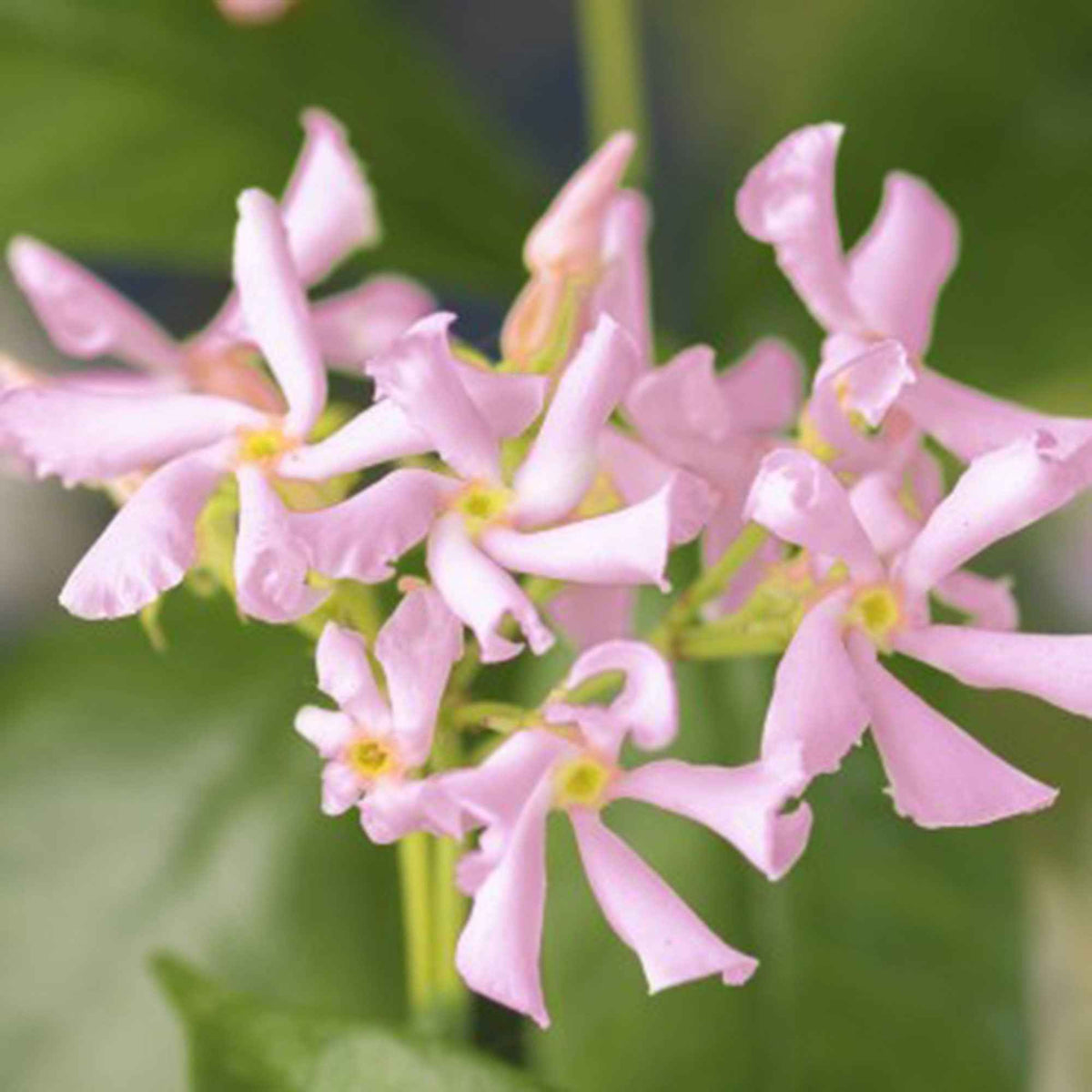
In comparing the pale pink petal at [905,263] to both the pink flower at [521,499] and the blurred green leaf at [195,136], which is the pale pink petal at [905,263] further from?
the blurred green leaf at [195,136]

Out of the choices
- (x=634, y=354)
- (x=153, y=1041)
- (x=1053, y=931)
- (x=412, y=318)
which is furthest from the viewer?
(x=1053, y=931)

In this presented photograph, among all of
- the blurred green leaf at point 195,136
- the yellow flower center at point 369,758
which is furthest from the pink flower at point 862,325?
the blurred green leaf at point 195,136

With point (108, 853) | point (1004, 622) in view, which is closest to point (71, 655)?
point (108, 853)

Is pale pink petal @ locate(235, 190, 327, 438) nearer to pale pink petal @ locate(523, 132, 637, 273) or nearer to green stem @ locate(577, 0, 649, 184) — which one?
pale pink petal @ locate(523, 132, 637, 273)

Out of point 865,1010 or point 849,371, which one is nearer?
point 849,371

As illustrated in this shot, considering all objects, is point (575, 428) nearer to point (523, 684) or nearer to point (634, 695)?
point (634, 695)

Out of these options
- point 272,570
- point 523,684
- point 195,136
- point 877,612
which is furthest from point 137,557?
point 195,136

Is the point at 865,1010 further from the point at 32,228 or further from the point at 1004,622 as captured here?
the point at 32,228
